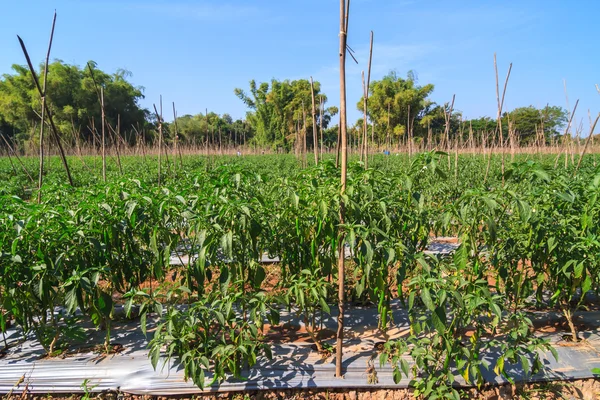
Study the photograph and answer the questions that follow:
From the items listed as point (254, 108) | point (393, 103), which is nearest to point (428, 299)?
point (393, 103)

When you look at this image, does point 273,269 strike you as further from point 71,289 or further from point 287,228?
point 71,289

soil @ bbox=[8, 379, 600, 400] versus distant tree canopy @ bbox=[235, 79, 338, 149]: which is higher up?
distant tree canopy @ bbox=[235, 79, 338, 149]

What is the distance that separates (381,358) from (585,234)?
1.54 meters

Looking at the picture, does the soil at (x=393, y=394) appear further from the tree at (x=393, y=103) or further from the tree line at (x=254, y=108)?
the tree at (x=393, y=103)

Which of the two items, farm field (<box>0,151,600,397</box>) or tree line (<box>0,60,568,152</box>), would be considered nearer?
farm field (<box>0,151,600,397</box>)

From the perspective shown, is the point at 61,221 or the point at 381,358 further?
the point at 61,221

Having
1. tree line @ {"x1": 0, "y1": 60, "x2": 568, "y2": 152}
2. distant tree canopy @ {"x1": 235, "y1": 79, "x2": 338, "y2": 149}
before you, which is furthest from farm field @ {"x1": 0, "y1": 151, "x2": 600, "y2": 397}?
distant tree canopy @ {"x1": 235, "y1": 79, "x2": 338, "y2": 149}

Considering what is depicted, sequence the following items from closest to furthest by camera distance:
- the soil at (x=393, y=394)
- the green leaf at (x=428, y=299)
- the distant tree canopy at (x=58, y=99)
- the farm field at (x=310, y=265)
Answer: the green leaf at (x=428, y=299) < the farm field at (x=310, y=265) < the soil at (x=393, y=394) < the distant tree canopy at (x=58, y=99)

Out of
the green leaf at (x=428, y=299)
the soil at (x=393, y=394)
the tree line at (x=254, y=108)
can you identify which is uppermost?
the tree line at (x=254, y=108)

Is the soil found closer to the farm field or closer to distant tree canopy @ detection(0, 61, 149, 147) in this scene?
the farm field

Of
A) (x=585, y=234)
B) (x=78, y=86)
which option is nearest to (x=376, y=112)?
(x=78, y=86)

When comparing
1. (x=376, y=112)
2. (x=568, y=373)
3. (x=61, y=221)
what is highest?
(x=376, y=112)

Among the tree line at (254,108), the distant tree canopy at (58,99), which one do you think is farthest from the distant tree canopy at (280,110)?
the distant tree canopy at (58,99)

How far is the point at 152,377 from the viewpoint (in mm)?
2045
